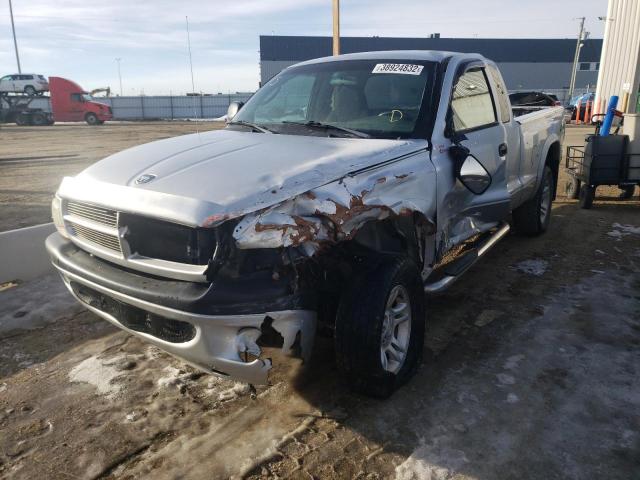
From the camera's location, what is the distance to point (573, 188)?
28.9 ft

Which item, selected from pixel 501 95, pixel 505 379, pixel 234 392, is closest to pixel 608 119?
pixel 501 95

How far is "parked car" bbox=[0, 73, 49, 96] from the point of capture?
35.0 meters

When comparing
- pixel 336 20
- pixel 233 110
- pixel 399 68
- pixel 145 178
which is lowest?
pixel 145 178

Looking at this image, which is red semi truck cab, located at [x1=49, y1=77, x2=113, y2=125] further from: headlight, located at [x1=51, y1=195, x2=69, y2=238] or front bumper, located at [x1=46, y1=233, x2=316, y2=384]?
front bumper, located at [x1=46, y1=233, x2=316, y2=384]

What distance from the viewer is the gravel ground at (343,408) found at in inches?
100

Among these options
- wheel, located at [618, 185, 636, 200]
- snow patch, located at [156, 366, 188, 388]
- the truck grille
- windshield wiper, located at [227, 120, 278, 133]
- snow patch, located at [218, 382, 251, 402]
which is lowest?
snow patch, located at [218, 382, 251, 402]

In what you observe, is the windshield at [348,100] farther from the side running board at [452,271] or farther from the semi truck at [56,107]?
the semi truck at [56,107]

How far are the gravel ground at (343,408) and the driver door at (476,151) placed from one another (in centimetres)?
75

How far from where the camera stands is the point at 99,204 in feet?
8.97

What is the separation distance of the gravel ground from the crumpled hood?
1.26 m

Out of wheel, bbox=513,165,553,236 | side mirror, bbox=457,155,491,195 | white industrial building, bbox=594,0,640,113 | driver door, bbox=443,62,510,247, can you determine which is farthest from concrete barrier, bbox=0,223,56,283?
white industrial building, bbox=594,0,640,113

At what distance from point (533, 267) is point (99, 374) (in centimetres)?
421

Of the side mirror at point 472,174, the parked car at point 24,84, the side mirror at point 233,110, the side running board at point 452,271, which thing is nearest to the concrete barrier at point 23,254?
the side mirror at point 233,110

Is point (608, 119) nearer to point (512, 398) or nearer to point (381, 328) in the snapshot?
point (512, 398)
